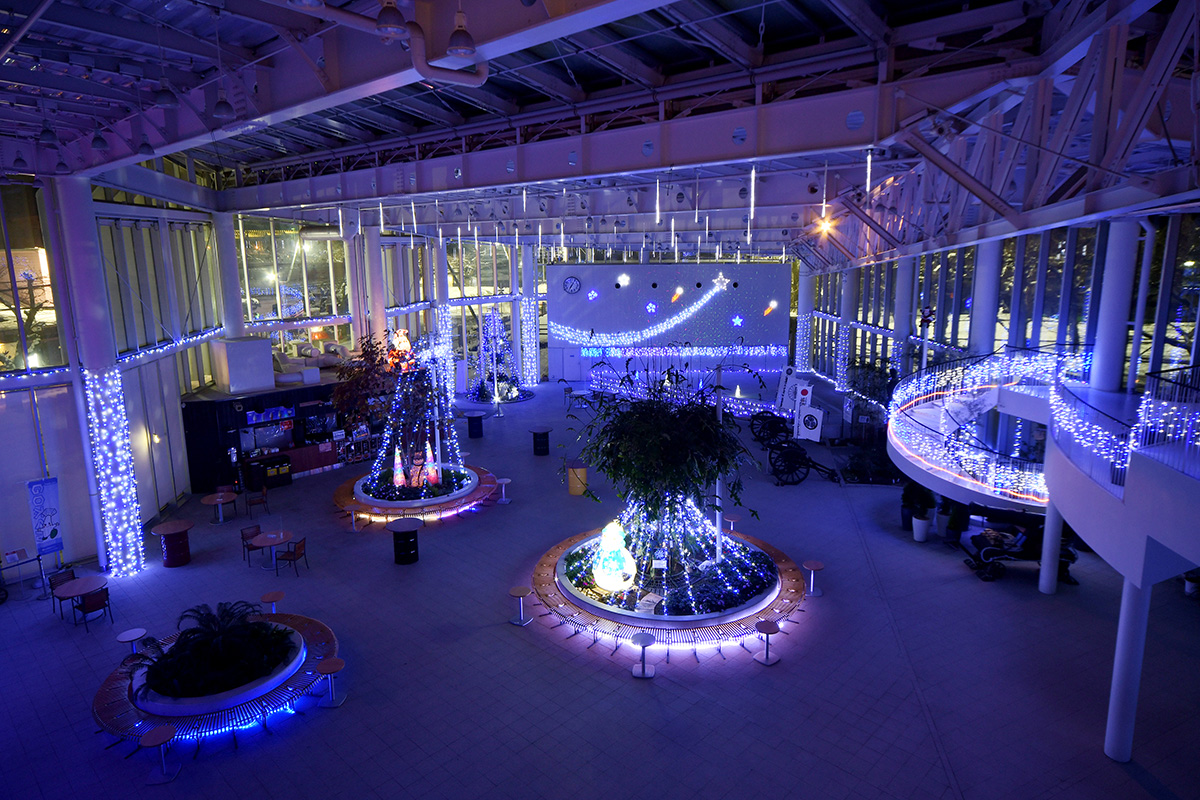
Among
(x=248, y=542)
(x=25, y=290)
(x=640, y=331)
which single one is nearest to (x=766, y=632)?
(x=248, y=542)

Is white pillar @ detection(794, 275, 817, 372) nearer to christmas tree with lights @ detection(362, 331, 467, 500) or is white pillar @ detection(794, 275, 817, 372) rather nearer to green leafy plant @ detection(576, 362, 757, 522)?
christmas tree with lights @ detection(362, 331, 467, 500)

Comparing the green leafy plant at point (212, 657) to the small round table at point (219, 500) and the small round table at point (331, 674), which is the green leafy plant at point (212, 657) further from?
the small round table at point (219, 500)

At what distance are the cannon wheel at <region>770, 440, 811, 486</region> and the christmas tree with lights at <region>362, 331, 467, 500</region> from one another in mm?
6838

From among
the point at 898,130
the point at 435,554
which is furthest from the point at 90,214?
Answer: the point at 898,130

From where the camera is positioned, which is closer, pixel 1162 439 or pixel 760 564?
pixel 1162 439

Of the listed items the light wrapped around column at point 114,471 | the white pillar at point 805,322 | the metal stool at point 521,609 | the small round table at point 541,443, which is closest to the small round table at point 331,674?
the metal stool at point 521,609

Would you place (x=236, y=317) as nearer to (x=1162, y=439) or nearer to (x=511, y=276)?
(x=511, y=276)

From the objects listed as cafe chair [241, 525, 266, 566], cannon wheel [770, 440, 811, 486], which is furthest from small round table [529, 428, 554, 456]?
cafe chair [241, 525, 266, 566]

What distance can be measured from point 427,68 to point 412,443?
32.8 ft

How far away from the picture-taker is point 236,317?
1619 cm

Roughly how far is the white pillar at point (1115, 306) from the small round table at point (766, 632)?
5.90m

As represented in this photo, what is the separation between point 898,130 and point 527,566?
25.5 ft

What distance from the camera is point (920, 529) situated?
1157 centimetres

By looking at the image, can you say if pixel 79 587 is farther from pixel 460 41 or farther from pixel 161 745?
pixel 460 41
